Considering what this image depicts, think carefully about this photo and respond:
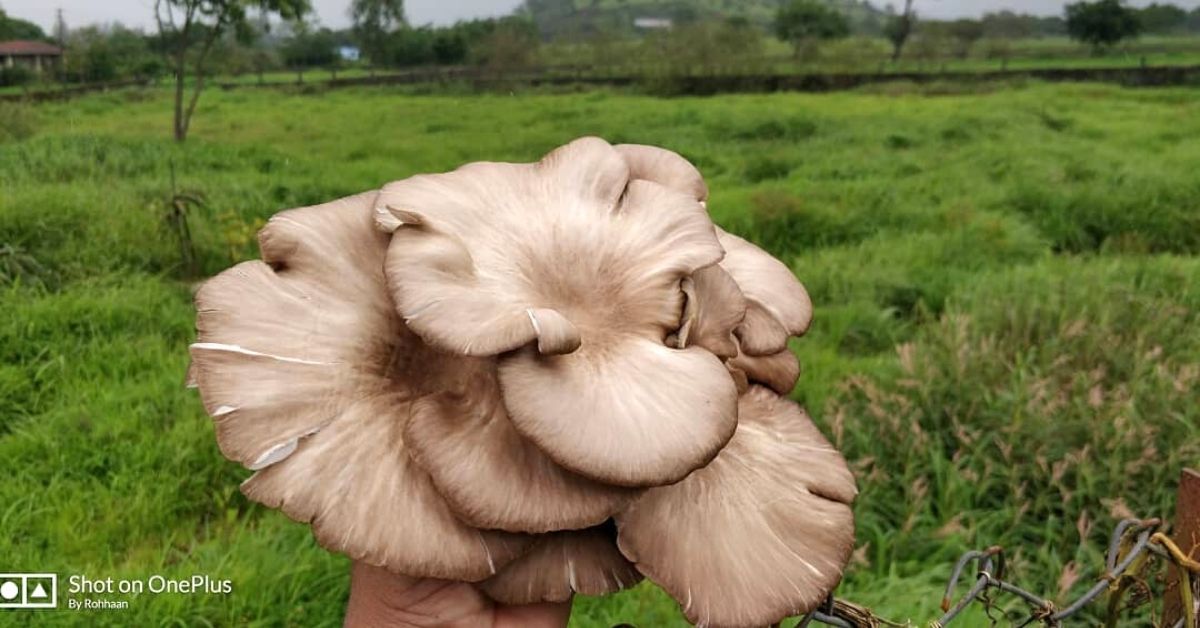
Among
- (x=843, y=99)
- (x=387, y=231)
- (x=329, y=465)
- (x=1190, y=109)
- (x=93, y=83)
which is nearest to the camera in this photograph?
(x=329, y=465)

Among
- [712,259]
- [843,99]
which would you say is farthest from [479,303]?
[843,99]

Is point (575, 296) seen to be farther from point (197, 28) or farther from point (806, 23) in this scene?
point (806, 23)

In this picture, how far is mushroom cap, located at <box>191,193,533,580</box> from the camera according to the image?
0.83 metres

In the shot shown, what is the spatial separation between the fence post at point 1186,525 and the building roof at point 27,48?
21953 millimetres

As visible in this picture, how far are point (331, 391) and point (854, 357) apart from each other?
4274 millimetres

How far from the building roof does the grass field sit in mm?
11125

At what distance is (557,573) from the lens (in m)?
0.89

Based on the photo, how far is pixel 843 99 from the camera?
20.3m

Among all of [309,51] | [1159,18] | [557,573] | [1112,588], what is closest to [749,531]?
[557,573]

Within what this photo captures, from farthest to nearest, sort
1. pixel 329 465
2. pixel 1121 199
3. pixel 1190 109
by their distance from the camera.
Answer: pixel 1190 109, pixel 1121 199, pixel 329 465

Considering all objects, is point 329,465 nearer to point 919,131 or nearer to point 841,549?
point 841,549

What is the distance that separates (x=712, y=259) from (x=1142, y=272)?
519cm

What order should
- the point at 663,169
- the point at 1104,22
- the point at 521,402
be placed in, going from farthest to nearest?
the point at 1104,22
the point at 663,169
the point at 521,402

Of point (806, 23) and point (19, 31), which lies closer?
point (19, 31)
